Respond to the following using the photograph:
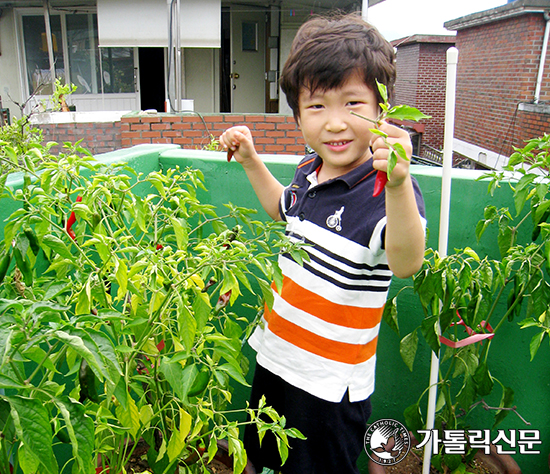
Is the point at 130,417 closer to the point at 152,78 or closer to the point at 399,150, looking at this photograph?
the point at 399,150

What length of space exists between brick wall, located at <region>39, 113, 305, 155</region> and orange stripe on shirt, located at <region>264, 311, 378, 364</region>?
487 centimetres

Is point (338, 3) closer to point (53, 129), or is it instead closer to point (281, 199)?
point (53, 129)

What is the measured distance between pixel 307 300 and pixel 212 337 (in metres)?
0.44

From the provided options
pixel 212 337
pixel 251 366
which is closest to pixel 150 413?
pixel 212 337

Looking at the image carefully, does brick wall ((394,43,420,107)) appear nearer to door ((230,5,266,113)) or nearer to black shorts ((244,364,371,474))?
door ((230,5,266,113))

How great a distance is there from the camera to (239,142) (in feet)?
5.09

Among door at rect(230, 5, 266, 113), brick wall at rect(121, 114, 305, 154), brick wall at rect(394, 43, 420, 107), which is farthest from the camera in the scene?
brick wall at rect(394, 43, 420, 107)

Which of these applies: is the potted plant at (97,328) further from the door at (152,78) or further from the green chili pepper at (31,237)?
the door at (152,78)

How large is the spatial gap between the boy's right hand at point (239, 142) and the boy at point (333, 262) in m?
0.18

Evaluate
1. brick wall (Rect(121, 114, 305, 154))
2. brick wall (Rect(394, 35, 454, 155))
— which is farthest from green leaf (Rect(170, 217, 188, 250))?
brick wall (Rect(394, 35, 454, 155))

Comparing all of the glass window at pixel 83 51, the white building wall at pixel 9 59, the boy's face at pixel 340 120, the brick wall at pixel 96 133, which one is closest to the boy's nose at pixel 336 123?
the boy's face at pixel 340 120

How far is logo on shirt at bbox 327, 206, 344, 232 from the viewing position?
133cm

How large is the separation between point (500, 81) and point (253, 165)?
12.4m

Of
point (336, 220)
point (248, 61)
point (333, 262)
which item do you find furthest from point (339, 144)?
point (248, 61)
